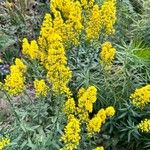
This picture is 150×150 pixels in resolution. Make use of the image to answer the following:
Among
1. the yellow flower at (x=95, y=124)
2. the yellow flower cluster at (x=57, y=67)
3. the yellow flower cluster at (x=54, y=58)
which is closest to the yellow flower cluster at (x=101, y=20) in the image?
the yellow flower cluster at (x=54, y=58)

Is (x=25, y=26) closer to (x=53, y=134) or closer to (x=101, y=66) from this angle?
(x=101, y=66)

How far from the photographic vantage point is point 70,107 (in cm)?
395

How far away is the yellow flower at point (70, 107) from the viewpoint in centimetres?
393

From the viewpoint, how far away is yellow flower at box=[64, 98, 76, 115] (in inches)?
155

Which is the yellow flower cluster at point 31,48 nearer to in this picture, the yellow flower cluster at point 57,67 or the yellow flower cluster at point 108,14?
the yellow flower cluster at point 57,67


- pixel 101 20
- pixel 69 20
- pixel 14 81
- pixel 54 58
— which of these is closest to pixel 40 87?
pixel 14 81

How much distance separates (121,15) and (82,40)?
119 cm

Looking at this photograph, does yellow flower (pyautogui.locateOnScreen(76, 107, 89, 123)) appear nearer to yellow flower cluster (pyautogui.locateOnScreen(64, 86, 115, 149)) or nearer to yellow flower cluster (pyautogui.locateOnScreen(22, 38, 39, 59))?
yellow flower cluster (pyautogui.locateOnScreen(64, 86, 115, 149))

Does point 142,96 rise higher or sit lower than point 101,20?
lower

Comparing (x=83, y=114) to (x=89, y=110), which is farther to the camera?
(x=83, y=114)

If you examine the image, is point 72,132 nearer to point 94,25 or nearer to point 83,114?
point 83,114

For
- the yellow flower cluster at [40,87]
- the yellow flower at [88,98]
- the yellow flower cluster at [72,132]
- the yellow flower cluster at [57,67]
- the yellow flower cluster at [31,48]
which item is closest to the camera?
the yellow flower cluster at [72,132]

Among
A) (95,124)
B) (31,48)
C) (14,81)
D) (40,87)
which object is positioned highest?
(31,48)

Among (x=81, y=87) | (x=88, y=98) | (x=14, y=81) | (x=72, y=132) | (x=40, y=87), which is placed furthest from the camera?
(x=81, y=87)
